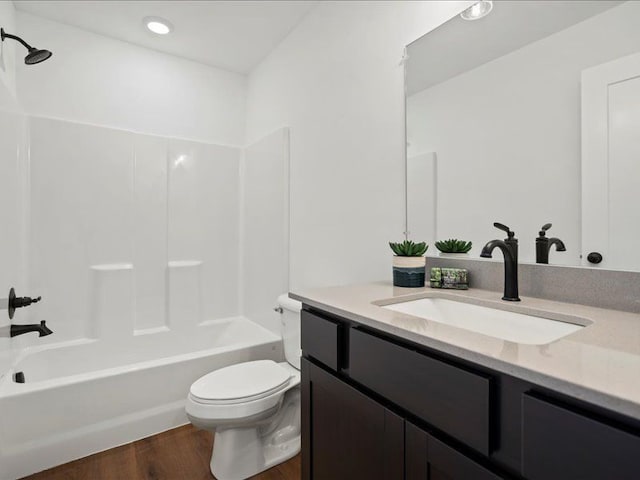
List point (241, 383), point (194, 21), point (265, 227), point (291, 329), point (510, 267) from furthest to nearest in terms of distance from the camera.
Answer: point (265, 227) < point (194, 21) < point (291, 329) < point (241, 383) < point (510, 267)

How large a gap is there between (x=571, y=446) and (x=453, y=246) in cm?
92

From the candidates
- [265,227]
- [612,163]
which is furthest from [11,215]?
[612,163]

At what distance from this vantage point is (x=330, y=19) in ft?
6.51

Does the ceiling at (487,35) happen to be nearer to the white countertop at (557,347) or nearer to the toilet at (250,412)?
the white countertop at (557,347)

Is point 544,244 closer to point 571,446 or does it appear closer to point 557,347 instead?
point 557,347

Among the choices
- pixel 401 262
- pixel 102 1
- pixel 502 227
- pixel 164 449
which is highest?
pixel 102 1

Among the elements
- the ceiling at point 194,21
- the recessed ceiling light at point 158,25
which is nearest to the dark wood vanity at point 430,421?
the ceiling at point 194,21

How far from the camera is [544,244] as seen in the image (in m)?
1.10

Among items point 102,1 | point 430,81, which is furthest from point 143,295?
point 430,81

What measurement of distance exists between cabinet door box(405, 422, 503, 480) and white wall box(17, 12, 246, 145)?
109 inches

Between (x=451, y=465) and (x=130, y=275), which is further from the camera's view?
(x=130, y=275)

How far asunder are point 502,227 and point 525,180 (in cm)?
19

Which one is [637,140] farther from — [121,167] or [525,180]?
[121,167]

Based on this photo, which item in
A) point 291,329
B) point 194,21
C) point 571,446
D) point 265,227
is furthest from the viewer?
point 265,227
